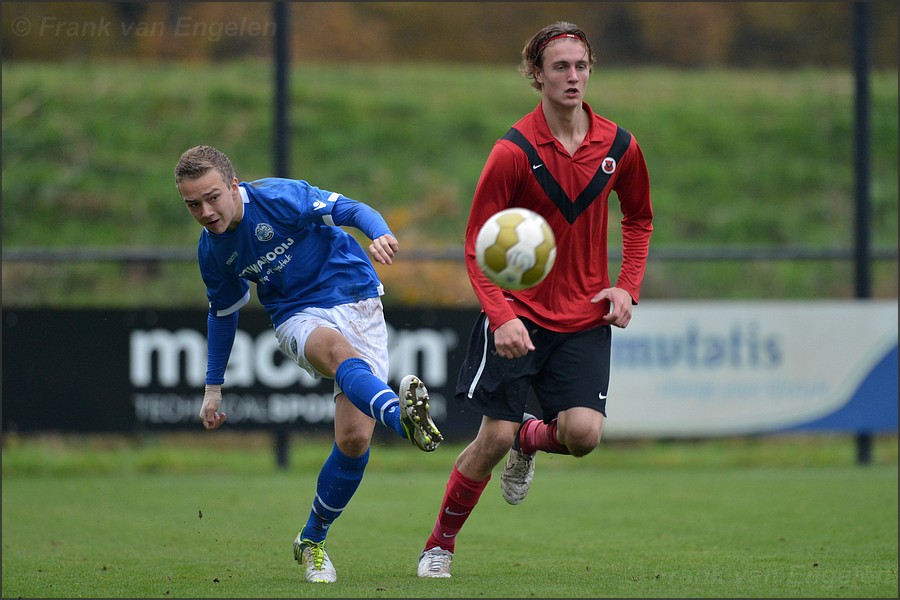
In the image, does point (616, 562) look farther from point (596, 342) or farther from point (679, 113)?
point (679, 113)

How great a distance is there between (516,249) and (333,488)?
1.52m

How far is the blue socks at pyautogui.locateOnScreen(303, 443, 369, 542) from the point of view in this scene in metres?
5.36

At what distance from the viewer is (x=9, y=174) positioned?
15.5 m

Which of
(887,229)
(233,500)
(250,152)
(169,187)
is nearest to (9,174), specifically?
(169,187)

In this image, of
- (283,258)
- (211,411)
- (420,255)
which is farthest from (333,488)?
(420,255)

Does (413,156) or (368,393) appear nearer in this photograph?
(368,393)

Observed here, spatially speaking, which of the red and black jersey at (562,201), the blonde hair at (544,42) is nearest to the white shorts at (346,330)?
the red and black jersey at (562,201)

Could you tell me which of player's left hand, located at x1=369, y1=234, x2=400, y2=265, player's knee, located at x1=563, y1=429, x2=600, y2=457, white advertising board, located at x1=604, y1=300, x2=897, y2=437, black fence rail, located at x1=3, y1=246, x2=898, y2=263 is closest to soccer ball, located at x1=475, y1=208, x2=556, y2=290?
player's left hand, located at x1=369, y1=234, x2=400, y2=265

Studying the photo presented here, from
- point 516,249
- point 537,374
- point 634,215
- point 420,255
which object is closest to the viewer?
point 516,249

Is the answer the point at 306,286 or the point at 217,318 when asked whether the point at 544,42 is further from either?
the point at 217,318

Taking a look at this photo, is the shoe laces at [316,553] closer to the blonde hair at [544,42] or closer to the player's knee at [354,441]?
the player's knee at [354,441]

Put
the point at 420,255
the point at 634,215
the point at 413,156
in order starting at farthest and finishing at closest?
the point at 413,156 → the point at 420,255 → the point at 634,215

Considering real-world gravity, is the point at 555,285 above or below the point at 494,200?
below

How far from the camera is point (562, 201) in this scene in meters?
5.02
